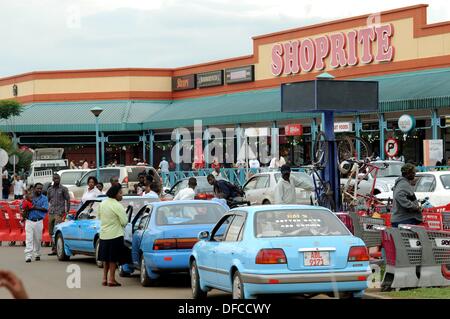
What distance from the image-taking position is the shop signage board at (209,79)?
58219 millimetres

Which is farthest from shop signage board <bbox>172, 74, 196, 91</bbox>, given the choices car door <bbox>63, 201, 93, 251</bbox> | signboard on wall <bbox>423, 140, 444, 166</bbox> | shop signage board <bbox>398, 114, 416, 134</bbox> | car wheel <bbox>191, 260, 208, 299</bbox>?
car wheel <bbox>191, 260, 208, 299</bbox>

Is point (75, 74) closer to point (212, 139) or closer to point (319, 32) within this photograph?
point (212, 139)

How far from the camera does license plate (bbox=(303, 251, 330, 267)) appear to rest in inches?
501

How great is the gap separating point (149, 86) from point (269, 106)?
1813cm

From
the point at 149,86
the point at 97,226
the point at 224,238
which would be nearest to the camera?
the point at 224,238

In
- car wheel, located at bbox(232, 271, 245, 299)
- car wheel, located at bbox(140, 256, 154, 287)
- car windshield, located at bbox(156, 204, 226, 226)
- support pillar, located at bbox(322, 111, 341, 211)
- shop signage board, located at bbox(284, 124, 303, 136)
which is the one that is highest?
shop signage board, located at bbox(284, 124, 303, 136)

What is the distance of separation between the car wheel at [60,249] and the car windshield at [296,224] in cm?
1000

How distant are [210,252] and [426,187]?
13583 mm

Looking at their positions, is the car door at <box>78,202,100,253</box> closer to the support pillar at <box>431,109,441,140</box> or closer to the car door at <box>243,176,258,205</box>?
the car door at <box>243,176,258,205</box>

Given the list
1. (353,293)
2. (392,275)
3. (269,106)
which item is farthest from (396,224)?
(269,106)

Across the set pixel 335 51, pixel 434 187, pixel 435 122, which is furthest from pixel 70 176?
pixel 434 187

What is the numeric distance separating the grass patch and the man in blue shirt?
10562mm

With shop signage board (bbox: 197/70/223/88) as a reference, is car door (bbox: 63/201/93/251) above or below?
below
